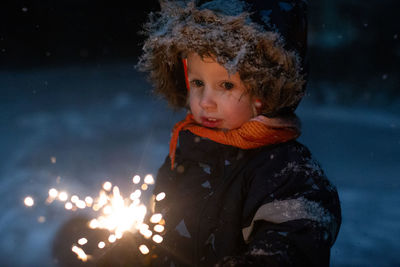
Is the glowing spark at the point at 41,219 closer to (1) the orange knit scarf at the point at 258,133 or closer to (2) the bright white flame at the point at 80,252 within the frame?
(2) the bright white flame at the point at 80,252

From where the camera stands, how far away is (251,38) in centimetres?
104

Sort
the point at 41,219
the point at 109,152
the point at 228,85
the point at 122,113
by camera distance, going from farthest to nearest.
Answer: the point at 122,113
the point at 109,152
the point at 41,219
the point at 228,85

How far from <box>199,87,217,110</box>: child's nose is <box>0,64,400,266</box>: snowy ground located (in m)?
0.50

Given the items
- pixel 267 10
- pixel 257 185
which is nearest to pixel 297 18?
pixel 267 10

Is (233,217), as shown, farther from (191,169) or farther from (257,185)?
(191,169)

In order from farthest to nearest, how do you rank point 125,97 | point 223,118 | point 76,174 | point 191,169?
point 125,97, point 76,174, point 191,169, point 223,118

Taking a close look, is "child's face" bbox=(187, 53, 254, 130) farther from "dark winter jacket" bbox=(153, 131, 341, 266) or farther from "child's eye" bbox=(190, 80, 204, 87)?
"dark winter jacket" bbox=(153, 131, 341, 266)

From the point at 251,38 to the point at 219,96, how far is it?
24 cm

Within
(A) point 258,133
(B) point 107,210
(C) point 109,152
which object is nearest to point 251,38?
(A) point 258,133

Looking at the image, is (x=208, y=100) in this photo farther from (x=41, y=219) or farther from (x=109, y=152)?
(x=109, y=152)

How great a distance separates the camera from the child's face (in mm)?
1153

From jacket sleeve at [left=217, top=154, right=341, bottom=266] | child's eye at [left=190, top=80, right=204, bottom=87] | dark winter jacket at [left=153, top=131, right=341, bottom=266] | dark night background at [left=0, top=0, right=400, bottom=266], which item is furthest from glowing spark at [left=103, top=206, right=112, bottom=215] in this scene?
dark night background at [left=0, top=0, right=400, bottom=266]

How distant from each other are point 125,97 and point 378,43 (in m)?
3.13

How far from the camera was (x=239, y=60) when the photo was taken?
3.41ft
